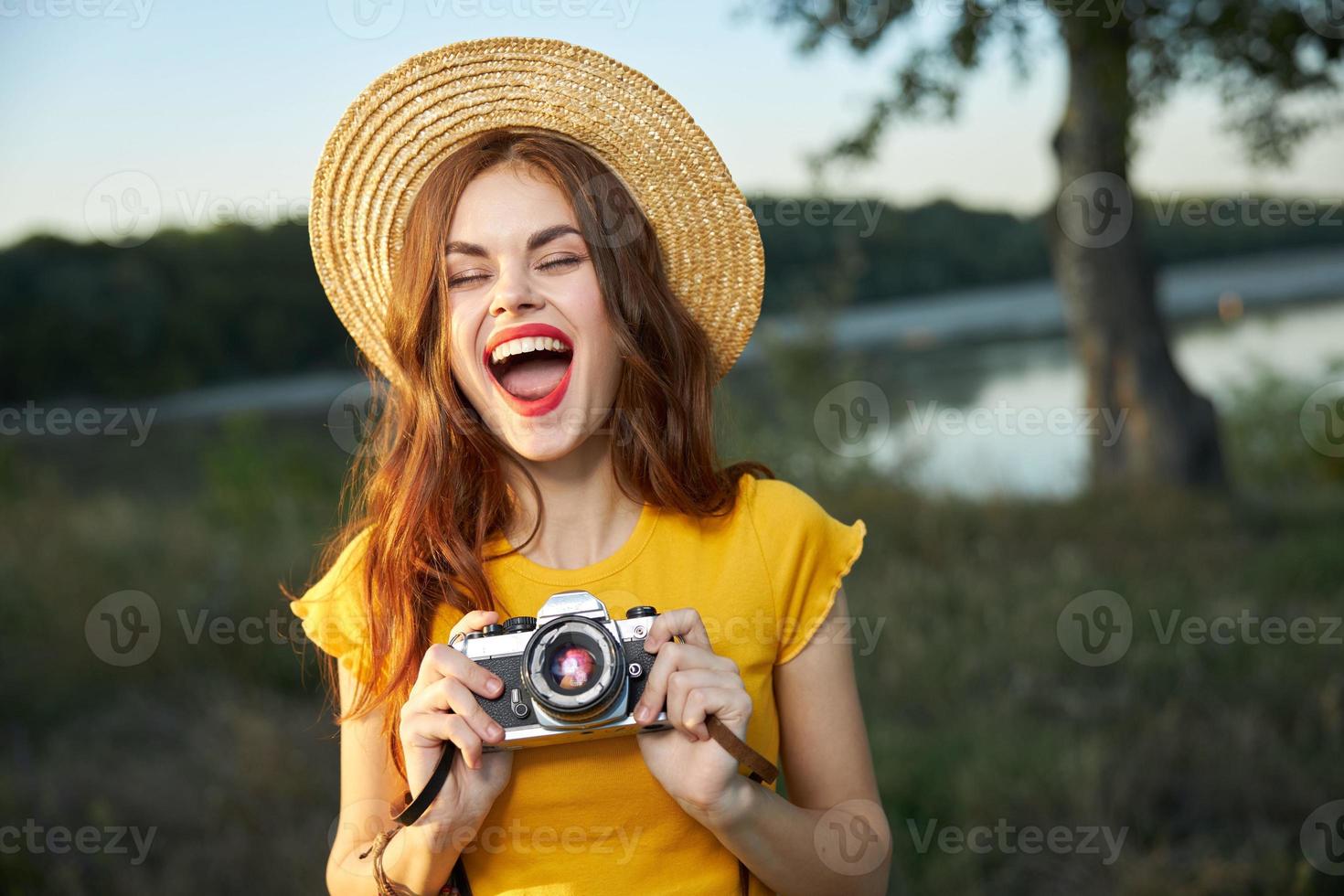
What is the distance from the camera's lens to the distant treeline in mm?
14312

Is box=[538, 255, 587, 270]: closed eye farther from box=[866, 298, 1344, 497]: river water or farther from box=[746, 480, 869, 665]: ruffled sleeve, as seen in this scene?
box=[866, 298, 1344, 497]: river water

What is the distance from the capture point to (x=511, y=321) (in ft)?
5.50

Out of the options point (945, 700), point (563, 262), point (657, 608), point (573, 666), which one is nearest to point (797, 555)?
point (657, 608)

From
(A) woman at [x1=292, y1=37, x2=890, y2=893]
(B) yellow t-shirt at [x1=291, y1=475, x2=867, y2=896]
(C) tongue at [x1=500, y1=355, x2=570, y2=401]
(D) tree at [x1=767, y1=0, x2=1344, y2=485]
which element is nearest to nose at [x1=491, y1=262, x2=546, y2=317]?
(A) woman at [x1=292, y1=37, x2=890, y2=893]

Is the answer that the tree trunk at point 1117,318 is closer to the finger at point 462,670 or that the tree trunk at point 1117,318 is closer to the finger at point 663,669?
the finger at point 663,669

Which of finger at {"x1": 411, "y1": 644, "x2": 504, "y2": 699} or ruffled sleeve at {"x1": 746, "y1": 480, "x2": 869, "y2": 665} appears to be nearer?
finger at {"x1": 411, "y1": 644, "x2": 504, "y2": 699}

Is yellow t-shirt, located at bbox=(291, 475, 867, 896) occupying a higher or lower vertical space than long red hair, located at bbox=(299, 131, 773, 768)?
lower

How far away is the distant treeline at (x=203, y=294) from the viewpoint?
47.0 ft

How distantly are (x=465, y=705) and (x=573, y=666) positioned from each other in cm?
16

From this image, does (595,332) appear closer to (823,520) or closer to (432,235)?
(432,235)

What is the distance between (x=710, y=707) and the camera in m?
1.49

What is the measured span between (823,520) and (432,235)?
81 cm

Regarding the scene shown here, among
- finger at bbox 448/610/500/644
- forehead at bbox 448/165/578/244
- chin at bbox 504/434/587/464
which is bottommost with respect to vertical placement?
finger at bbox 448/610/500/644

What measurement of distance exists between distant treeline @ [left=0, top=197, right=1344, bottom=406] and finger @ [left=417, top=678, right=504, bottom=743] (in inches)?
428
